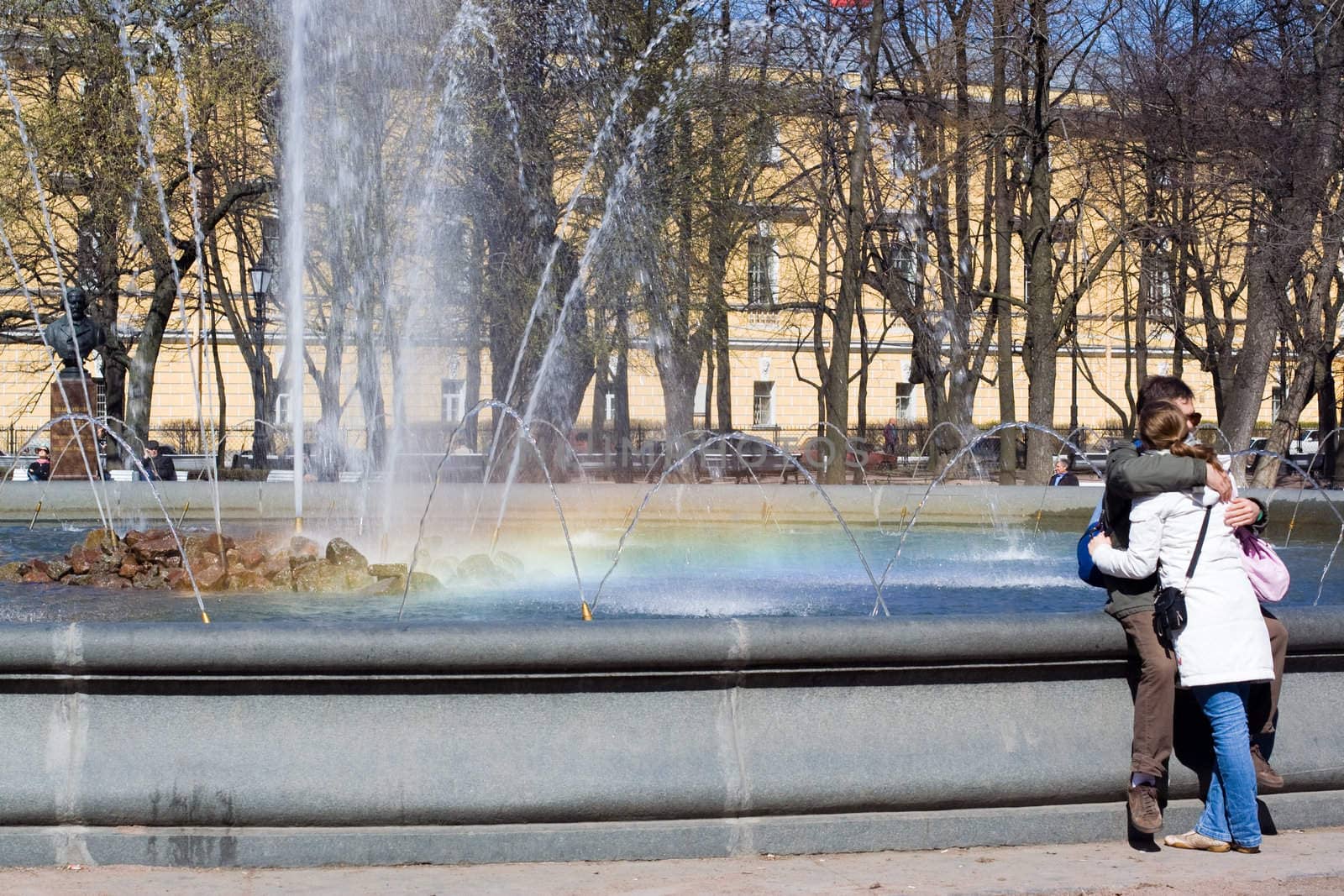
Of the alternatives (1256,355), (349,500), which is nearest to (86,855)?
(349,500)

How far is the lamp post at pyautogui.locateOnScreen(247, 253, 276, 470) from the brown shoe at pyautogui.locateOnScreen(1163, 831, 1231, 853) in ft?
73.8

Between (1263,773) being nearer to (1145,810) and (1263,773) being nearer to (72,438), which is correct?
(1145,810)

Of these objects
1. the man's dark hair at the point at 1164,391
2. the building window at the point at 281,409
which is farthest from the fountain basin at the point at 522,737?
the building window at the point at 281,409

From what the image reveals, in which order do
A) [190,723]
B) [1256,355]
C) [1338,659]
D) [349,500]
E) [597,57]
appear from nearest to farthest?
[190,723] → [1338,659] → [349,500] → [1256,355] → [597,57]

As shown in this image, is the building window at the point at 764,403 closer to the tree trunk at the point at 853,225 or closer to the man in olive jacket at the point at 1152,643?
the tree trunk at the point at 853,225

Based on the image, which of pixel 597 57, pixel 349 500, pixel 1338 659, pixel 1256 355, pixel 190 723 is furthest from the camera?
pixel 597 57

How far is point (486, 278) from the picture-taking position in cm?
2473

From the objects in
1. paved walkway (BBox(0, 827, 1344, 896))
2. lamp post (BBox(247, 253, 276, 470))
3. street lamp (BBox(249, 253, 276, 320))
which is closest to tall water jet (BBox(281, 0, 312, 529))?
paved walkway (BBox(0, 827, 1344, 896))

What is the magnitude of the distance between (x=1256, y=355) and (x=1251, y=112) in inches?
133

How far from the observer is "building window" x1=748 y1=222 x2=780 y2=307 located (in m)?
30.9

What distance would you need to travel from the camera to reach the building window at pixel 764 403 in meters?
52.0

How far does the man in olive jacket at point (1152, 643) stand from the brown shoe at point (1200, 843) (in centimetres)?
12

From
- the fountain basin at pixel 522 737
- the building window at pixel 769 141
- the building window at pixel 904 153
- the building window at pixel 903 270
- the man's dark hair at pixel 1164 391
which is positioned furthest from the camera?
the building window at pixel 903 270

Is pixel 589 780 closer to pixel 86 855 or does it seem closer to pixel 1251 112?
pixel 86 855
